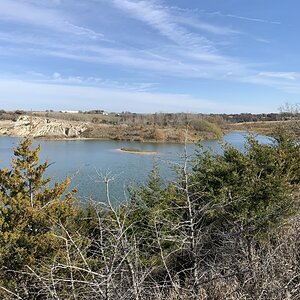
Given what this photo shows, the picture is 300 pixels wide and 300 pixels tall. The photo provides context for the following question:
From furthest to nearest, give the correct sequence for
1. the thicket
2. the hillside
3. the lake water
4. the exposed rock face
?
1. the exposed rock face
2. the hillside
3. the lake water
4. the thicket

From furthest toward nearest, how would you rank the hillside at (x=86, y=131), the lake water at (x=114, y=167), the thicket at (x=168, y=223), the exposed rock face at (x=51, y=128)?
the exposed rock face at (x=51, y=128) < the hillside at (x=86, y=131) < the lake water at (x=114, y=167) < the thicket at (x=168, y=223)

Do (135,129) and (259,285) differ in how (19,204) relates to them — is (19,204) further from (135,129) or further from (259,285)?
(135,129)

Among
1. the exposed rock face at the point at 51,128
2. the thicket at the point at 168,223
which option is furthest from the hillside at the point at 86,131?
the thicket at the point at 168,223

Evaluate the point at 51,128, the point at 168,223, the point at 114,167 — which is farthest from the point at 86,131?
the point at 168,223

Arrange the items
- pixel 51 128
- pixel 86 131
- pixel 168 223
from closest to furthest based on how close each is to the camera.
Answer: pixel 168 223 < pixel 51 128 < pixel 86 131

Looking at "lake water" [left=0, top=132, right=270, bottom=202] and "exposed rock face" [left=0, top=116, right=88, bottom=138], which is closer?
"lake water" [left=0, top=132, right=270, bottom=202]

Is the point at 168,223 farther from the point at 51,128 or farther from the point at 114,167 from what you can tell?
the point at 51,128

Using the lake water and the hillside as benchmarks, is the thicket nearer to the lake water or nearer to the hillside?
the lake water

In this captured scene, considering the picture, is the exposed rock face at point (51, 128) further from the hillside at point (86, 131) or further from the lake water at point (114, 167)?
the lake water at point (114, 167)

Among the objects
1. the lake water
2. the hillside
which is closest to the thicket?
the lake water

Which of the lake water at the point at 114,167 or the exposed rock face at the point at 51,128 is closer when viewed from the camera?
the lake water at the point at 114,167

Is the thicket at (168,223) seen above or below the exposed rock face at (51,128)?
below

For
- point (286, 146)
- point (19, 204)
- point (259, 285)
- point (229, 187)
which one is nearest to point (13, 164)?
point (19, 204)

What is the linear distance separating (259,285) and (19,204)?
4.85 metres
